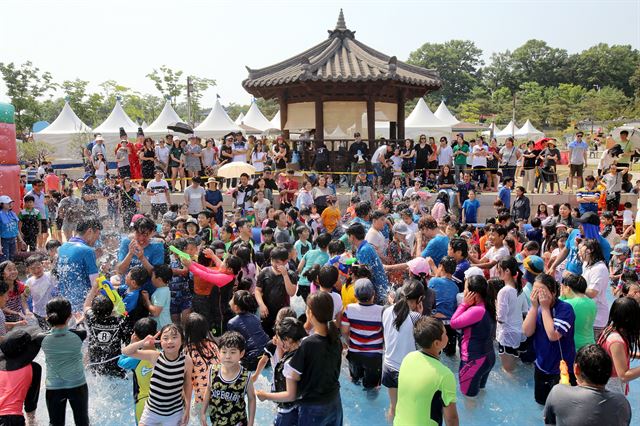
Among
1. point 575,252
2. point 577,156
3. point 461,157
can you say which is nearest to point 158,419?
point 575,252

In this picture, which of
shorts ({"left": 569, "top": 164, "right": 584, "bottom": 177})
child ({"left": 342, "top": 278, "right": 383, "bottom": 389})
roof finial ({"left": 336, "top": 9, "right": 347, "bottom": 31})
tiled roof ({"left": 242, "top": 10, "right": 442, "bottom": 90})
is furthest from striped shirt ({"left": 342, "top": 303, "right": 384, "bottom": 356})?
roof finial ({"left": 336, "top": 9, "right": 347, "bottom": 31})

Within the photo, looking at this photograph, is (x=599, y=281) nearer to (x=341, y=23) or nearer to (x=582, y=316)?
(x=582, y=316)

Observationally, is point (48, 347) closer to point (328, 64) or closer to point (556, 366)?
point (556, 366)

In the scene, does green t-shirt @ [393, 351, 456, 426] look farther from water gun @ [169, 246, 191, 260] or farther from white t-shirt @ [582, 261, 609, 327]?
water gun @ [169, 246, 191, 260]

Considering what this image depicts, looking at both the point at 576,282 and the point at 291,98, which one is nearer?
the point at 576,282

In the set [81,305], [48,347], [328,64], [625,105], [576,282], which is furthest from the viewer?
[625,105]

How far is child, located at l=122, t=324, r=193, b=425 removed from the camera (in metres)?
4.00

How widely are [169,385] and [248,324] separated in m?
1.29

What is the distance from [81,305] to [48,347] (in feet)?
6.57

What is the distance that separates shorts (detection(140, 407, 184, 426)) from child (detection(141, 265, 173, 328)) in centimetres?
169

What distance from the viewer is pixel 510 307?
19.4ft

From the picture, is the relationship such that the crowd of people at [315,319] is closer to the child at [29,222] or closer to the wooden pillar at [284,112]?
the child at [29,222]

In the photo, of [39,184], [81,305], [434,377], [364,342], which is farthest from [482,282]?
[39,184]

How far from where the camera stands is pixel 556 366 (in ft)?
16.2
